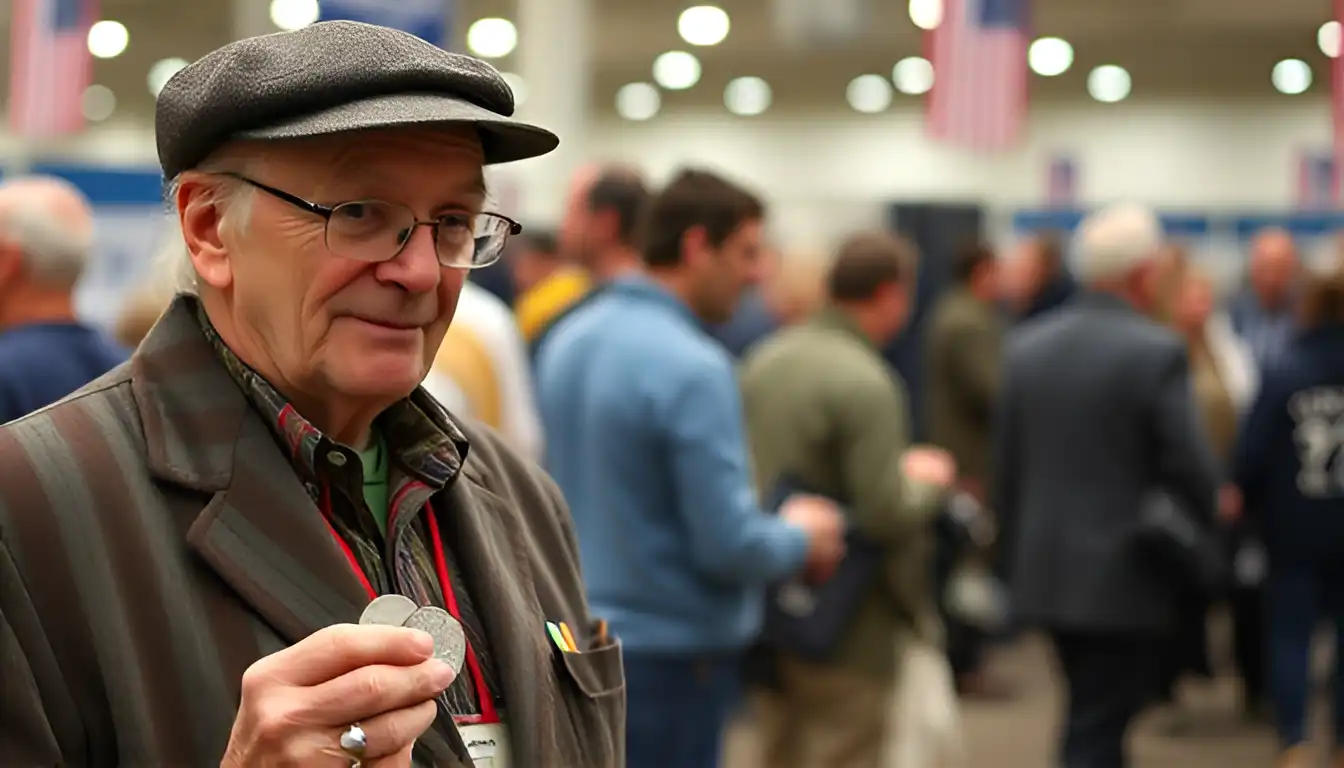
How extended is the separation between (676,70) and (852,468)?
17.5m

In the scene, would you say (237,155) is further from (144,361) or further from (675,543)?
(675,543)

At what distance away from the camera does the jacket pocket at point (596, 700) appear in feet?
5.18

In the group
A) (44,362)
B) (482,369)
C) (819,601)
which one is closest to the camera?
(44,362)

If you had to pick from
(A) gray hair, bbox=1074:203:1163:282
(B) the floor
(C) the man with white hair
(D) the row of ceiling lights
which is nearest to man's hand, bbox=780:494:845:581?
(A) gray hair, bbox=1074:203:1163:282

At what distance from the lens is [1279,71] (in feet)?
63.3

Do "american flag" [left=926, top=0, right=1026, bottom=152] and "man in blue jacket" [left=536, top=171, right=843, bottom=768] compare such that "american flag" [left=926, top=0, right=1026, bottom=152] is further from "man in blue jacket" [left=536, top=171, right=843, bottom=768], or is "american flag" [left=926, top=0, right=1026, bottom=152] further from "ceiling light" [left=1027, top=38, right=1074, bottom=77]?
"ceiling light" [left=1027, top=38, right=1074, bottom=77]

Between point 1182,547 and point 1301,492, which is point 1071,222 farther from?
point 1182,547

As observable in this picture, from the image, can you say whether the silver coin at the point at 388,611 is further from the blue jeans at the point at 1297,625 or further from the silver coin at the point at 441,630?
the blue jeans at the point at 1297,625

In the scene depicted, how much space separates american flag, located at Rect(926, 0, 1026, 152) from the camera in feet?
30.3

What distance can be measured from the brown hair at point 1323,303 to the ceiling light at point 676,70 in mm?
15041

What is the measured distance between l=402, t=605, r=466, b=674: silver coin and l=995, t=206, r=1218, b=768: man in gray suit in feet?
12.3

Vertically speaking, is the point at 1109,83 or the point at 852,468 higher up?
the point at 1109,83

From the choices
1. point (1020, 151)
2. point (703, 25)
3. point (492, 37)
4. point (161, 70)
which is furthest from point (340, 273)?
point (161, 70)

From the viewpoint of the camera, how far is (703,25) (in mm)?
18375
